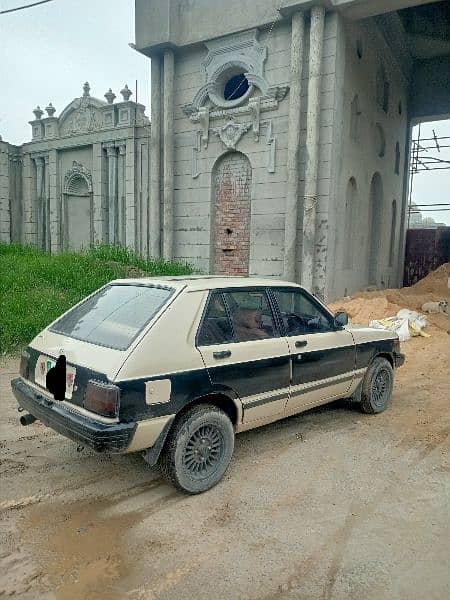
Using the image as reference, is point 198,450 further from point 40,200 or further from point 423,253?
point 423,253

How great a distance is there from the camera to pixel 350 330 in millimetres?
4934

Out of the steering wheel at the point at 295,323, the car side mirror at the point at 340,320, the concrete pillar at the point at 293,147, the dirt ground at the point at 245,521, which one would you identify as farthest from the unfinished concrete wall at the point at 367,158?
the dirt ground at the point at 245,521

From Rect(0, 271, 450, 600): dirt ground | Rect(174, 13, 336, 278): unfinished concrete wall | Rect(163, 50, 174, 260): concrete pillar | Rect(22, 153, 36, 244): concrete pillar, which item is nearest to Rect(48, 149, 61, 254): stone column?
Rect(22, 153, 36, 244): concrete pillar

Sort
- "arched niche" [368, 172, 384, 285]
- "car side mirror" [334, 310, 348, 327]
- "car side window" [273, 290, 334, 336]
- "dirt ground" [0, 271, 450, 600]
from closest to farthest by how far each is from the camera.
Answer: "dirt ground" [0, 271, 450, 600], "car side window" [273, 290, 334, 336], "car side mirror" [334, 310, 348, 327], "arched niche" [368, 172, 384, 285]

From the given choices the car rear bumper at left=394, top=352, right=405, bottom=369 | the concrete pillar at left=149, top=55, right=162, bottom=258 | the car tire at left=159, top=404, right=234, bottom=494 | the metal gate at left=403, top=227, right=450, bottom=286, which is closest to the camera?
the car tire at left=159, top=404, right=234, bottom=494

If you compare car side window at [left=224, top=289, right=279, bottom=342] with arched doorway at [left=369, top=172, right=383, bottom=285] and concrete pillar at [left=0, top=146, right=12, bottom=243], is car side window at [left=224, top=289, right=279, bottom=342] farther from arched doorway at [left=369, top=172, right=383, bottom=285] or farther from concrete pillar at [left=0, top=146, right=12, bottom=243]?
concrete pillar at [left=0, top=146, right=12, bottom=243]

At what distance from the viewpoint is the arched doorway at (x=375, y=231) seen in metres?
15.3

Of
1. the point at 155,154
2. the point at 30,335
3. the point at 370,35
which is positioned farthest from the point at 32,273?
the point at 370,35

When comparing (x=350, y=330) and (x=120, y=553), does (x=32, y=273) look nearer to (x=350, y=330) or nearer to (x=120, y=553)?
(x=350, y=330)

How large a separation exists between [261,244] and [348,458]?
8.72 metres

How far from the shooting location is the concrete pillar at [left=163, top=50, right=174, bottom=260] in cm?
1346

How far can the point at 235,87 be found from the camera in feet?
43.0

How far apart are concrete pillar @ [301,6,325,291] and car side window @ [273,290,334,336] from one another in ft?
21.8

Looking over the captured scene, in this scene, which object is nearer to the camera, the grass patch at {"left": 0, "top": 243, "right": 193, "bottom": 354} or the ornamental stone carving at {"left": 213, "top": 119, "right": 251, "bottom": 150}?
the grass patch at {"left": 0, "top": 243, "right": 193, "bottom": 354}
